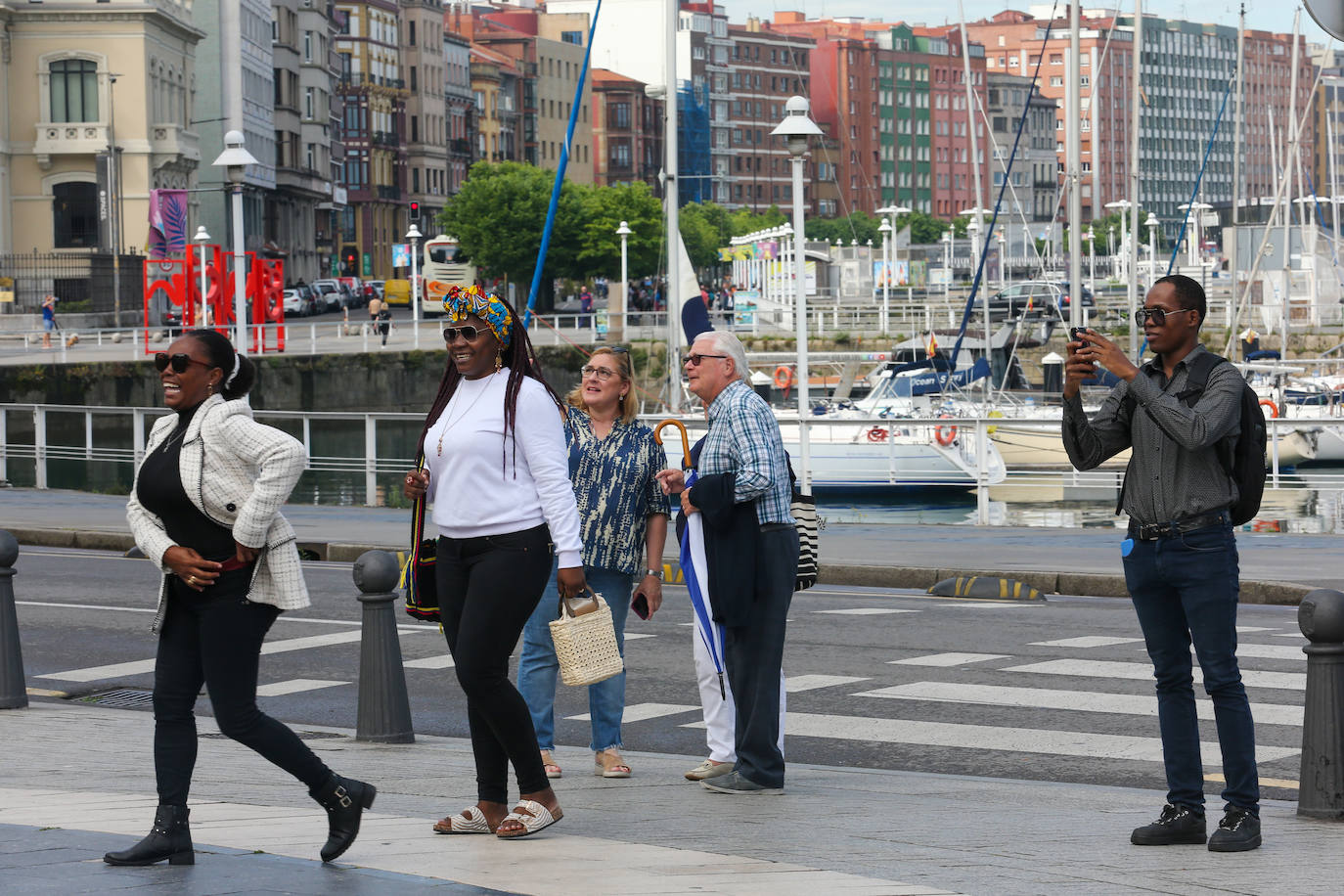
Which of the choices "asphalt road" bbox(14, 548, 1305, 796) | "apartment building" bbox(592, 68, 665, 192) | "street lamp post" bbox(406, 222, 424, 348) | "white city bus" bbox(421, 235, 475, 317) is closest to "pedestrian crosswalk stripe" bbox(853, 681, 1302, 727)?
"asphalt road" bbox(14, 548, 1305, 796)

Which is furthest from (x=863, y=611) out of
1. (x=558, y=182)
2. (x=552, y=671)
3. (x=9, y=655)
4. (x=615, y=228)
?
(x=615, y=228)

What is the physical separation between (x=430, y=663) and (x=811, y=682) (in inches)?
101

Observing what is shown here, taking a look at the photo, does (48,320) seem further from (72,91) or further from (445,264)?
(445,264)

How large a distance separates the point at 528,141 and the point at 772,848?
183 metres

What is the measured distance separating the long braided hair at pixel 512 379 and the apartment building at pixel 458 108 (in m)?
162

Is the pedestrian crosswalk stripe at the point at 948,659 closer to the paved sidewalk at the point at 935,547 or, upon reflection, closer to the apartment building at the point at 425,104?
the paved sidewalk at the point at 935,547

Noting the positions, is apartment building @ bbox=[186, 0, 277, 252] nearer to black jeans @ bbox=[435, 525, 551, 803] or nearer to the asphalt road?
the asphalt road

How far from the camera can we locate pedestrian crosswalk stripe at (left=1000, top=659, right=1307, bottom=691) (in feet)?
37.9

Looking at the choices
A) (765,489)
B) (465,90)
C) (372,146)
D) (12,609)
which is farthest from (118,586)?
(465,90)

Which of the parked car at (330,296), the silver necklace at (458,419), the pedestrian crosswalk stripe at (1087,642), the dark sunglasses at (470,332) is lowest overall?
the pedestrian crosswalk stripe at (1087,642)

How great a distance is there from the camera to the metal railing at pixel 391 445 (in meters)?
25.5

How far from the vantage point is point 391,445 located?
53812 millimetres

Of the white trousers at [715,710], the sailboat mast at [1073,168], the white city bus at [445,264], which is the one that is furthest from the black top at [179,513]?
the white city bus at [445,264]

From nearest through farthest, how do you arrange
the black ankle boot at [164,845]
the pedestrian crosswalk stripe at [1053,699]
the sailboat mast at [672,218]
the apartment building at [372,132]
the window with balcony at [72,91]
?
the black ankle boot at [164,845]
the pedestrian crosswalk stripe at [1053,699]
the sailboat mast at [672,218]
the window with balcony at [72,91]
the apartment building at [372,132]
